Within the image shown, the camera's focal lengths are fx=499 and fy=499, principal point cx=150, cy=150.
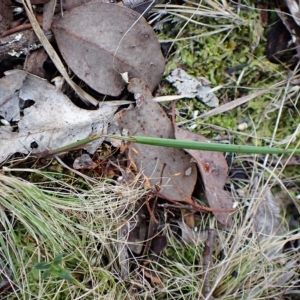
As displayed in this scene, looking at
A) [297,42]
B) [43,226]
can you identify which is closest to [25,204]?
[43,226]

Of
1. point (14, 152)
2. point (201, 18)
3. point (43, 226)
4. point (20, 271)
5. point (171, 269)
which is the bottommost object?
point (171, 269)

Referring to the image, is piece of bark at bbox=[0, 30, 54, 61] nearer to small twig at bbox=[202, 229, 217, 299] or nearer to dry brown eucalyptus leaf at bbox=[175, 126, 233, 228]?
dry brown eucalyptus leaf at bbox=[175, 126, 233, 228]

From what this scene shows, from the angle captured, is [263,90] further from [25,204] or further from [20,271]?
[20,271]

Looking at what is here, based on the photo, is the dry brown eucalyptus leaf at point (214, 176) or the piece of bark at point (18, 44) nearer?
the piece of bark at point (18, 44)

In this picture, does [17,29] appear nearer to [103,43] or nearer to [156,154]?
[103,43]

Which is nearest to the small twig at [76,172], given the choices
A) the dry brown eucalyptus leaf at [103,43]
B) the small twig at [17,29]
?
the dry brown eucalyptus leaf at [103,43]

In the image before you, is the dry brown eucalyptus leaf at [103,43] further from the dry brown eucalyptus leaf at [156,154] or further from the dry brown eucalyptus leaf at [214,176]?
the dry brown eucalyptus leaf at [214,176]
